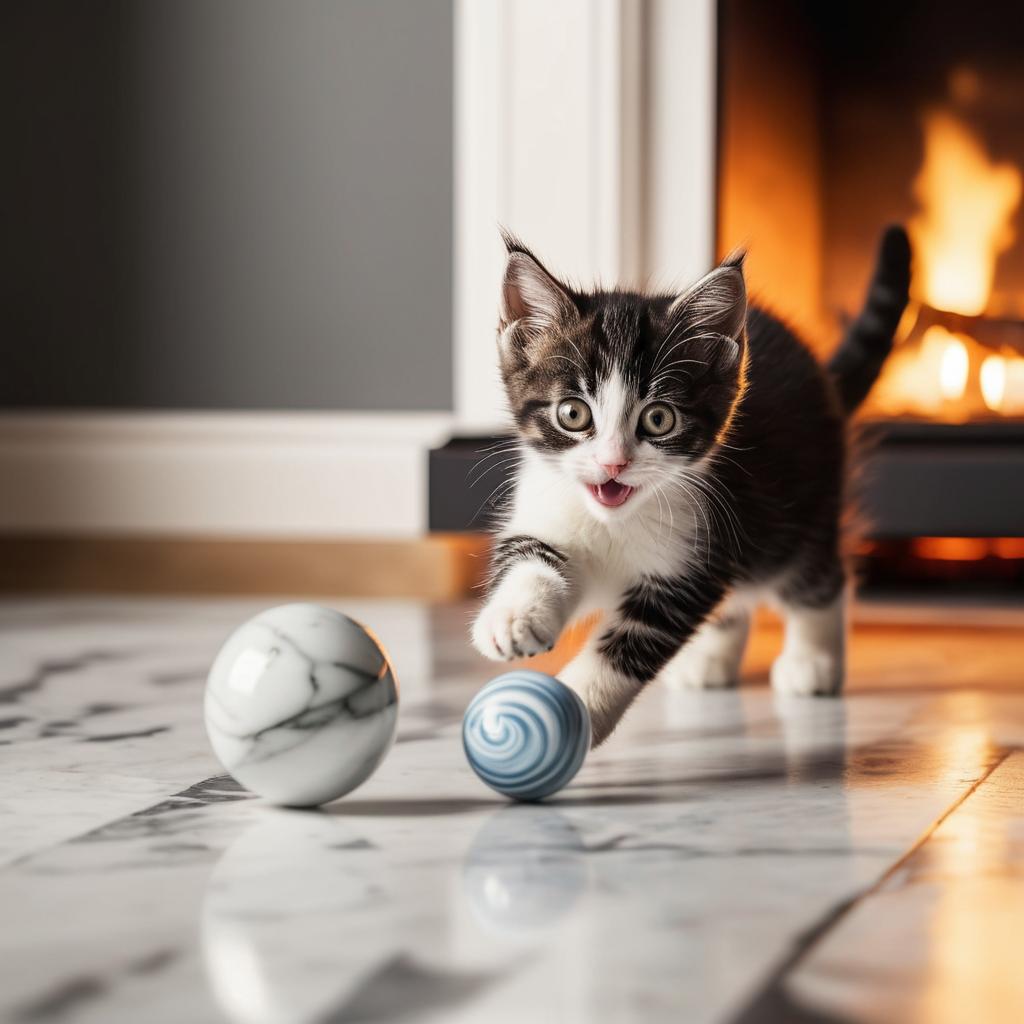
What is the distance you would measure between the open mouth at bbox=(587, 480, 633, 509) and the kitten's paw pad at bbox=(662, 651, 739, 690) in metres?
0.53

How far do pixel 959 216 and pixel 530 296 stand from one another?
1.61 meters

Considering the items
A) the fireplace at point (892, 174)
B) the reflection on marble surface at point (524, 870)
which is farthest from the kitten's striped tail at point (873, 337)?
the reflection on marble surface at point (524, 870)

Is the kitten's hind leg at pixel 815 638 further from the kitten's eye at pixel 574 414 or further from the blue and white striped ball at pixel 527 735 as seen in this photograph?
the blue and white striped ball at pixel 527 735

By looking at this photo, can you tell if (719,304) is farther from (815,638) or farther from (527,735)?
(815,638)

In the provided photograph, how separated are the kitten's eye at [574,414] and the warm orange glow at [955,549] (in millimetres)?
1688

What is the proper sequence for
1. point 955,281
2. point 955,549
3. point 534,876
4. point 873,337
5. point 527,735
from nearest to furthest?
point 534,876, point 527,735, point 873,337, point 955,281, point 955,549

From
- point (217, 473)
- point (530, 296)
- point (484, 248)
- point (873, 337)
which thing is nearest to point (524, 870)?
point (530, 296)

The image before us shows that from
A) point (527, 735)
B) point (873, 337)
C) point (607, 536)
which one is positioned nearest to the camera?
point (527, 735)

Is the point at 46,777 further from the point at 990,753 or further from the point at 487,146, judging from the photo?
the point at 487,146

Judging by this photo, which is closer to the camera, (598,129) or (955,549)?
(598,129)

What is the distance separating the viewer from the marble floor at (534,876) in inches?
29.1

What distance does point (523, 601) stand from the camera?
1257 mm

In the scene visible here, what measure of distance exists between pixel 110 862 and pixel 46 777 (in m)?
0.28

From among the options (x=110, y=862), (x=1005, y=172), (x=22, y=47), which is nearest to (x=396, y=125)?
(x=22, y=47)
